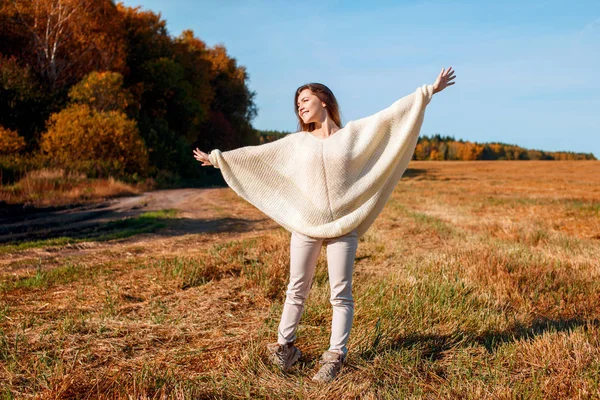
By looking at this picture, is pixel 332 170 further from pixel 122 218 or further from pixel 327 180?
pixel 122 218

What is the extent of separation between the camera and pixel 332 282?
11.6 ft

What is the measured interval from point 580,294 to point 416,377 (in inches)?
117

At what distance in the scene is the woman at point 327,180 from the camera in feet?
11.7

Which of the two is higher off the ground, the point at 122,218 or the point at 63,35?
the point at 63,35

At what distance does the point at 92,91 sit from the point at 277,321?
22.9 metres

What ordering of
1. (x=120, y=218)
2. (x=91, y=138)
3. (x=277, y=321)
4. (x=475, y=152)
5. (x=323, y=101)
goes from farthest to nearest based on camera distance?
(x=475, y=152) → (x=91, y=138) → (x=120, y=218) → (x=277, y=321) → (x=323, y=101)

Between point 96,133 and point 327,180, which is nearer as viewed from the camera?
point 327,180

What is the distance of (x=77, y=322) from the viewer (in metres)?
4.42

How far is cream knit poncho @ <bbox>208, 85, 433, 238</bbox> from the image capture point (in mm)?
3652

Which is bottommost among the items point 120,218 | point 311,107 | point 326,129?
point 120,218

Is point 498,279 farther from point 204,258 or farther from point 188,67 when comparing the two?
point 188,67

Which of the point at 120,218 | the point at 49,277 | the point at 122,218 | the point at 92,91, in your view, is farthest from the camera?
the point at 92,91

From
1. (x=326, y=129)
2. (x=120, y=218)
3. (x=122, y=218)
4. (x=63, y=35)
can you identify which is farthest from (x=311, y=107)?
(x=63, y=35)

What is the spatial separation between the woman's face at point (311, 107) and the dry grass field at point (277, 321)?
165cm
